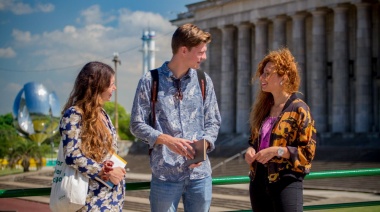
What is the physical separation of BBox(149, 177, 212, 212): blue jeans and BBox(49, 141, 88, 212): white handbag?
66 cm

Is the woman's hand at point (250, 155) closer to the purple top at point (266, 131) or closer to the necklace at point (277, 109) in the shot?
the purple top at point (266, 131)

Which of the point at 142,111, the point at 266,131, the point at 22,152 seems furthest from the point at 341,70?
the point at 142,111

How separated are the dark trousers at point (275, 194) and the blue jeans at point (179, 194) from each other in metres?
0.39

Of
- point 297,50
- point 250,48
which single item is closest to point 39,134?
point 250,48

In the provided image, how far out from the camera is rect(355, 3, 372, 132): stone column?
4284 cm

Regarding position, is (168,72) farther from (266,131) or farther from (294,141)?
(294,141)

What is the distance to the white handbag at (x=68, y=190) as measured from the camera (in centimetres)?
432

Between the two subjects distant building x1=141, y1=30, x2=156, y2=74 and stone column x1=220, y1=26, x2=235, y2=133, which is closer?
stone column x1=220, y1=26, x2=235, y2=133

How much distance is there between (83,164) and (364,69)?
4093cm

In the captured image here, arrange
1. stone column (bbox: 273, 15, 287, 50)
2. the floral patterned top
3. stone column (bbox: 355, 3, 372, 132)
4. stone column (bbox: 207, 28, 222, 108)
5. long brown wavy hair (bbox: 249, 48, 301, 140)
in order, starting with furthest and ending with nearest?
stone column (bbox: 207, 28, 222, 108), stone column (bbox: 273, 15, 287, 50), stone column (bbox: 355, 3, 372, 132), long brown wavy hair (bbox: 249, 48, 301, 140), the floral patterned top

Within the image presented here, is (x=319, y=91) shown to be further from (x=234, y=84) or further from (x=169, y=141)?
(x=169, y=141)

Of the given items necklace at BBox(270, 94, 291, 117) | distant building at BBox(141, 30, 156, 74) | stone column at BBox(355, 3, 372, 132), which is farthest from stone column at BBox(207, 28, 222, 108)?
distant building at BBox(141, 30, 156, 74)

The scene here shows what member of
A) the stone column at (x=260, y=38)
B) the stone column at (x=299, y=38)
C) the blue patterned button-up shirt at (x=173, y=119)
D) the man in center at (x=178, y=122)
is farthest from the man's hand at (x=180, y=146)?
the stone column at (x=260, y=38)

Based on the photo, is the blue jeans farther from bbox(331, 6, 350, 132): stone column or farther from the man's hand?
bbox(331, 6, 350, 132): stone column
